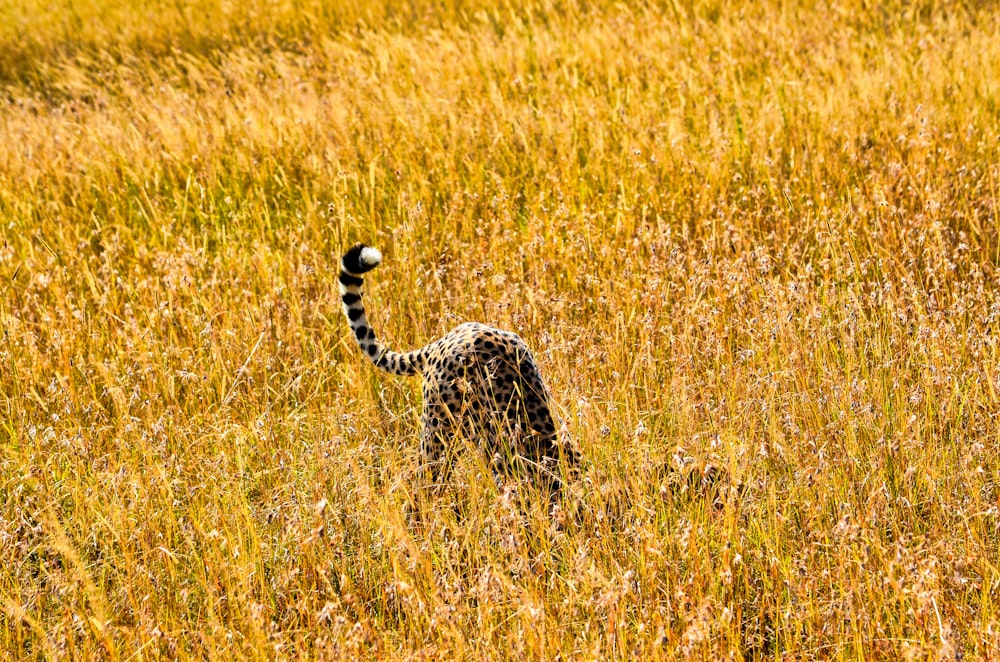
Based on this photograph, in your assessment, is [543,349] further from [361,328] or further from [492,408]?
[492,408]

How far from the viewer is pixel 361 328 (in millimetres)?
3324

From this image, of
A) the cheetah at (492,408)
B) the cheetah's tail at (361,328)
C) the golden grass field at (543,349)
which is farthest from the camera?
the cheetah's tail at (361,328)

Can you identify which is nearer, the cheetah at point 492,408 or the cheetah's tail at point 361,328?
the cheetah at point 492,408

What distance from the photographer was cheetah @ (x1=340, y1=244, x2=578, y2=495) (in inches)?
110

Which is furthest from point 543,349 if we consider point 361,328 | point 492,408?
point 492,408

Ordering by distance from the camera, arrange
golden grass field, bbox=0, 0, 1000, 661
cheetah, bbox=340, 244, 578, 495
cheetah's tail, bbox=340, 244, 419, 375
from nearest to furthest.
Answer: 1. golden grass field, bbox=0, 0, 1000, 661
2. cheetah, bbox=340, 244, 578, 495
3. cheetah's tail, bbox=340, 244, 419, 375

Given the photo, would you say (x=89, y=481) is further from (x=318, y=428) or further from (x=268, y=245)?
(x=268, y=245)

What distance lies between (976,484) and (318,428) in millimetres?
1876

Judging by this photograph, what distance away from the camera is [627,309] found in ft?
12.3

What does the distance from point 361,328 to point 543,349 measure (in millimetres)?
615

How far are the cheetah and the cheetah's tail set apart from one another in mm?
187

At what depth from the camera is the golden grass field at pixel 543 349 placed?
95.2 inches

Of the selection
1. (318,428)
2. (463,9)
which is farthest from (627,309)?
(463,9)

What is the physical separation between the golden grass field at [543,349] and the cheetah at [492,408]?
9 centimetres
